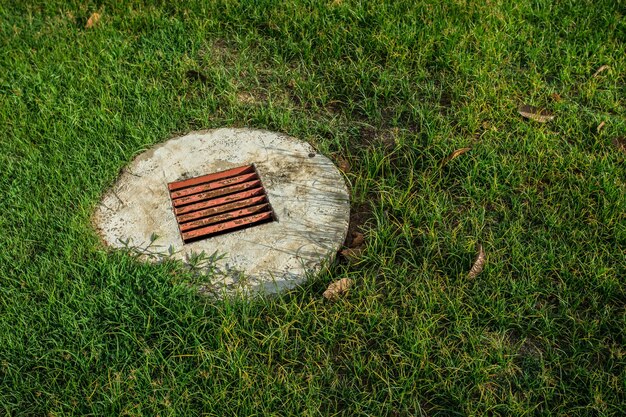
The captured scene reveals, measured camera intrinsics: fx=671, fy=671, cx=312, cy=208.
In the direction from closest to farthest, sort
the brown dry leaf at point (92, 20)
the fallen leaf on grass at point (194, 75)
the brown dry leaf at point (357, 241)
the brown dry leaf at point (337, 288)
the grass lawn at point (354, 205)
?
the grass lawn at point (354, 205) < the brown dry leaf at point (337, 288) < the brown dry leaf at point (357, 241) < the fallen leaf on grass at point (194, 75) < the brown dry leaf at point (92, 20)

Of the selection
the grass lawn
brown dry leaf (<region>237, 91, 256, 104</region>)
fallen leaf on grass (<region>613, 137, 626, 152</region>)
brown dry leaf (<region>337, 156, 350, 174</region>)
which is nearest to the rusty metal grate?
the grass lawn

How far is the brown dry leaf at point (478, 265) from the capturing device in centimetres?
275

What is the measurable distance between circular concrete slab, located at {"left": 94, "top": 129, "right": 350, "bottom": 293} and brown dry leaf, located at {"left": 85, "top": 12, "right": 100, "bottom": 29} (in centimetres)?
120

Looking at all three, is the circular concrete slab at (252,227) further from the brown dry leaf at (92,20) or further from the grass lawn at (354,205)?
the brown dry leaf at (92,20)

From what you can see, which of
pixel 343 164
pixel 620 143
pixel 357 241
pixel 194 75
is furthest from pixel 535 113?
pixel 194 75

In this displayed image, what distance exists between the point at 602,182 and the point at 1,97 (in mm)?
3087

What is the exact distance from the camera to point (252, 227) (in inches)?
116

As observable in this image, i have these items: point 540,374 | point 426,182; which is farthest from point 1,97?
point 540,374

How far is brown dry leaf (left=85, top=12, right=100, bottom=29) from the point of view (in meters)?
4.06

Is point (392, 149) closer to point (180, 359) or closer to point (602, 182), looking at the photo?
point (602, 182)

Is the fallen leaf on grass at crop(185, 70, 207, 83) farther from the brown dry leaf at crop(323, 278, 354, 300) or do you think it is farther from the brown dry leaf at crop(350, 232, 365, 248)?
the brown dry leaf at crop(323, 278, 354, 300)

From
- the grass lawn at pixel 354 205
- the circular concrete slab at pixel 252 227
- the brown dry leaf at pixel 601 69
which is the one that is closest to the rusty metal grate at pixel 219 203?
the circular concrete slab at pixel 252 227

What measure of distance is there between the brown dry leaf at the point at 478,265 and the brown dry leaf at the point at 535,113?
37.8 inches

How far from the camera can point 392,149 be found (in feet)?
10.9
